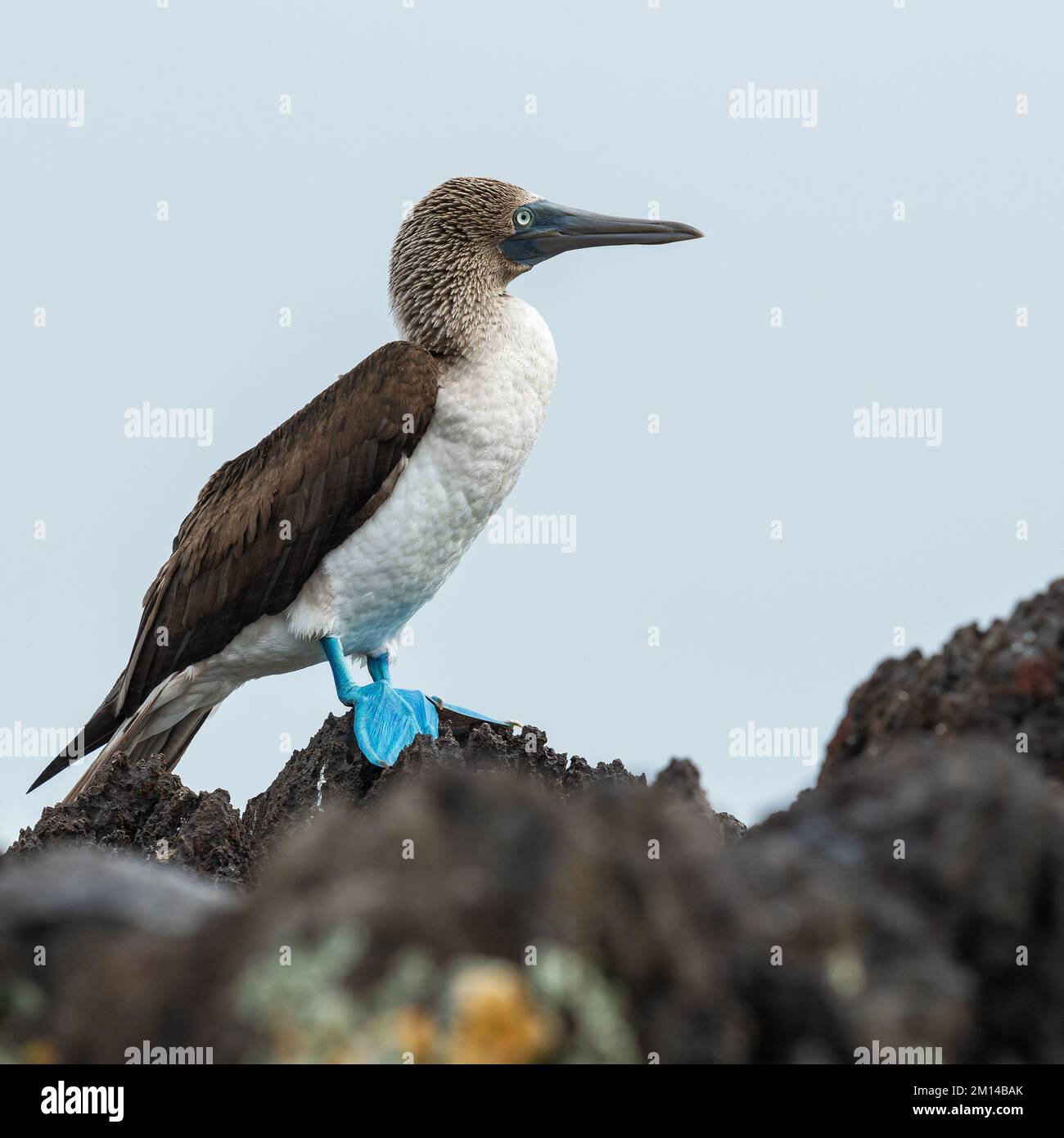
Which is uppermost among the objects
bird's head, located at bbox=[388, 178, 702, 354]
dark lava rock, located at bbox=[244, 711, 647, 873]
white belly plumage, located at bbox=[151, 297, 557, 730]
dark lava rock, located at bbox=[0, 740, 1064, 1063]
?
bird's head, located at bbox=[388, 178, 702, 354]

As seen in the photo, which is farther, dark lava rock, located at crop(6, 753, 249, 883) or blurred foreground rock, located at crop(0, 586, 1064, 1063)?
dark lava rock, located at crop(6, 753, 249, 883)

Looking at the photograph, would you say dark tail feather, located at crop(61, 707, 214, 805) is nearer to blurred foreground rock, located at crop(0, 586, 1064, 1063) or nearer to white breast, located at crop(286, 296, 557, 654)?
white breast, located at crop(286, 296, 557, 654)

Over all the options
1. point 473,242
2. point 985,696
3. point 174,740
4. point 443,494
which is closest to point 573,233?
point 473,242

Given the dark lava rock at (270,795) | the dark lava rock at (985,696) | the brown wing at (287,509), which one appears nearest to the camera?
the dark lava rock at (985,696)

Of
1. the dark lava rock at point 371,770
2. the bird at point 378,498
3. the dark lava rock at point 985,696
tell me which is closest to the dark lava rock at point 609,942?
the dark lava rock at point 985,696

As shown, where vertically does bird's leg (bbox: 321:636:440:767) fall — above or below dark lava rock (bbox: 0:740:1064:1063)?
above

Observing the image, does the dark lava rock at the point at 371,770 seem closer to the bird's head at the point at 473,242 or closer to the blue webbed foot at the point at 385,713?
the blue webbed foot at the point at 385,713

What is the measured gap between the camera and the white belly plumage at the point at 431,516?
8.32 m

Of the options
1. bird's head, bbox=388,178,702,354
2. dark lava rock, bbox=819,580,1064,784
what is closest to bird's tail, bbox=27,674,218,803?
bird's head, bbox=388,178,702,354

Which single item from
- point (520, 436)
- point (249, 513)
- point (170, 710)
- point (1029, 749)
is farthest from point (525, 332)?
point (1029, 749)

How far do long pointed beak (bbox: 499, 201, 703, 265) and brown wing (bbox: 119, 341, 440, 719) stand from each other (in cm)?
129

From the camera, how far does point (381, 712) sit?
26.5 ft

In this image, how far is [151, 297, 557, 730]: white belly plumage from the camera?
8320 millimetres

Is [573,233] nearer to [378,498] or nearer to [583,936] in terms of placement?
[378,498]
